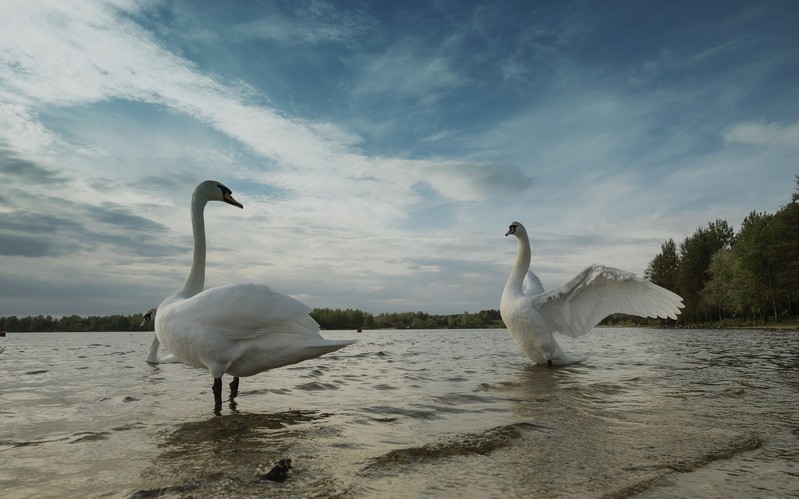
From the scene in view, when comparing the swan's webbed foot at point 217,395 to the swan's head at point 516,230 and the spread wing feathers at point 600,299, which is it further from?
the swan's head at point 516,230

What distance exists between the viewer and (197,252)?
722 centimetres

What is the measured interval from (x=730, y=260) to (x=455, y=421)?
58533 millimetres

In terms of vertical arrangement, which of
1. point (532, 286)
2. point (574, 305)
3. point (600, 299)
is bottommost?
point (574, 305)

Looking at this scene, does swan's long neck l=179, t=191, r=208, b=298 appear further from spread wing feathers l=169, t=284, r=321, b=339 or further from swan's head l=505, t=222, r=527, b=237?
swan's head l=505, t=222, r=527, b=237

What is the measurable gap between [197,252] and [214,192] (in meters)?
0.96

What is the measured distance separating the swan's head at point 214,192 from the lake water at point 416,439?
2.88 metres

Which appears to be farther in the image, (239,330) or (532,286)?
(532,286)

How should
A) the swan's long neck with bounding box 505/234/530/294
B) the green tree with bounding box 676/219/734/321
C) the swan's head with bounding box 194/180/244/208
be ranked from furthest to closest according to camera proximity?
the green tree with bounding box 676/219/734/321
the swan's long neck with bounding box 505/234/530/294
the swan's head with bounding box 194/180/244/208

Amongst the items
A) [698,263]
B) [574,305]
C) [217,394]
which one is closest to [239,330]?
[217,394]

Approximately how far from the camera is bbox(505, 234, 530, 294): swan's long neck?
10.8m

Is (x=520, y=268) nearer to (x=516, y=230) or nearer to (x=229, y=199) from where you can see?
(x=516, y=230)

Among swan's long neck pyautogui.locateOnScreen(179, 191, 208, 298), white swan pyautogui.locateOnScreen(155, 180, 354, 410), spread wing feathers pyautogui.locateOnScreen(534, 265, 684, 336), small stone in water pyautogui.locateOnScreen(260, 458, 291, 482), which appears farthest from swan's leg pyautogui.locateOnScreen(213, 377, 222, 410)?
spread wing feathers pyautogui.locateOnScreen(534, 265, 684, 336)

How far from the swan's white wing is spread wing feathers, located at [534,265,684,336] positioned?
173 cm

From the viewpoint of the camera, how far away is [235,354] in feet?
18.0
